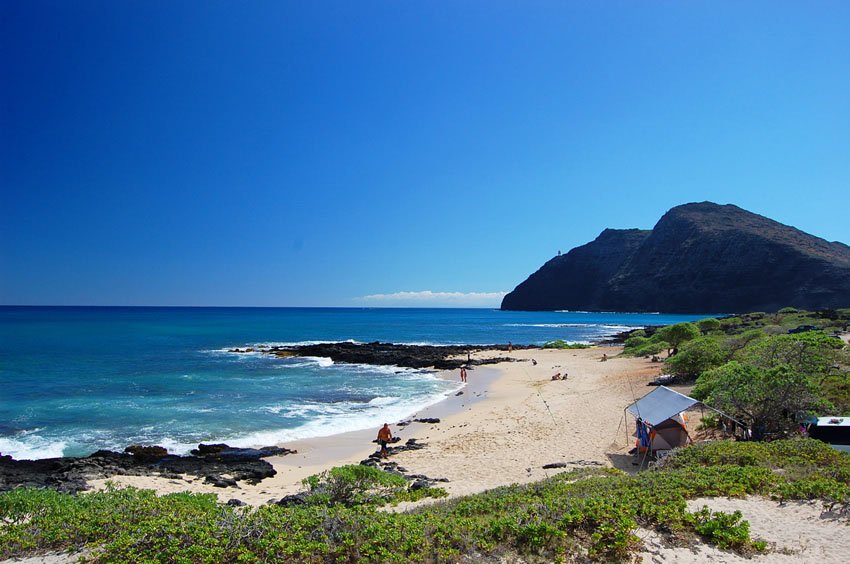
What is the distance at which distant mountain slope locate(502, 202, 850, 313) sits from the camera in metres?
119

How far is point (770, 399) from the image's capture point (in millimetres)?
12008

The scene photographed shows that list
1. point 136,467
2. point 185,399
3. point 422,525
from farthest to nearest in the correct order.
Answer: point 185,399 < point 136,467 < point 422,525

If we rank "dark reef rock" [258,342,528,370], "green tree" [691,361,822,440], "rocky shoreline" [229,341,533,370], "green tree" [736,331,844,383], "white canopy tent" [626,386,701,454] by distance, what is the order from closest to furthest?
"green tree" [691,361,822,440] < "white canopy tent" [626,386,701,454] < "green tree" [736,331,844,383] < "dark reef rock" [258,342,528,370] < "rocky shoreline" [229,341,533,370]

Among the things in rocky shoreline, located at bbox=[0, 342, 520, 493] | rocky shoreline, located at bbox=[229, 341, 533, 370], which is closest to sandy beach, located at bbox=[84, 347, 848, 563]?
rocky shoreline, located at bbox=[0, 342, 520, 493]

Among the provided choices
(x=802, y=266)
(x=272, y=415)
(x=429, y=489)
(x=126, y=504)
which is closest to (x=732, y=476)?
(x=429, y=489)

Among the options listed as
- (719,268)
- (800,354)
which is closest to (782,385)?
(800,354)

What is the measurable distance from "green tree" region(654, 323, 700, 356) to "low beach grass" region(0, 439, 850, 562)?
92.9 feet

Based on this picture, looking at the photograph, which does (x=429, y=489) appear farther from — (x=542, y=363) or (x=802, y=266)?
(x=802, y=266)

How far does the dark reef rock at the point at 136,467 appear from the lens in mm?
12688

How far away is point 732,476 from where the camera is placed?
7859 millimetres

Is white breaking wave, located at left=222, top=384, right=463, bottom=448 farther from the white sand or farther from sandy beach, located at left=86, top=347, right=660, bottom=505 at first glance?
the white sand

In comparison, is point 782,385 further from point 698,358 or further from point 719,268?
point 719,268

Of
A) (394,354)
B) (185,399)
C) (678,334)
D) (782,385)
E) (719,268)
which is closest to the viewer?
(782,385)

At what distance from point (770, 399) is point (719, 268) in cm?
14648
